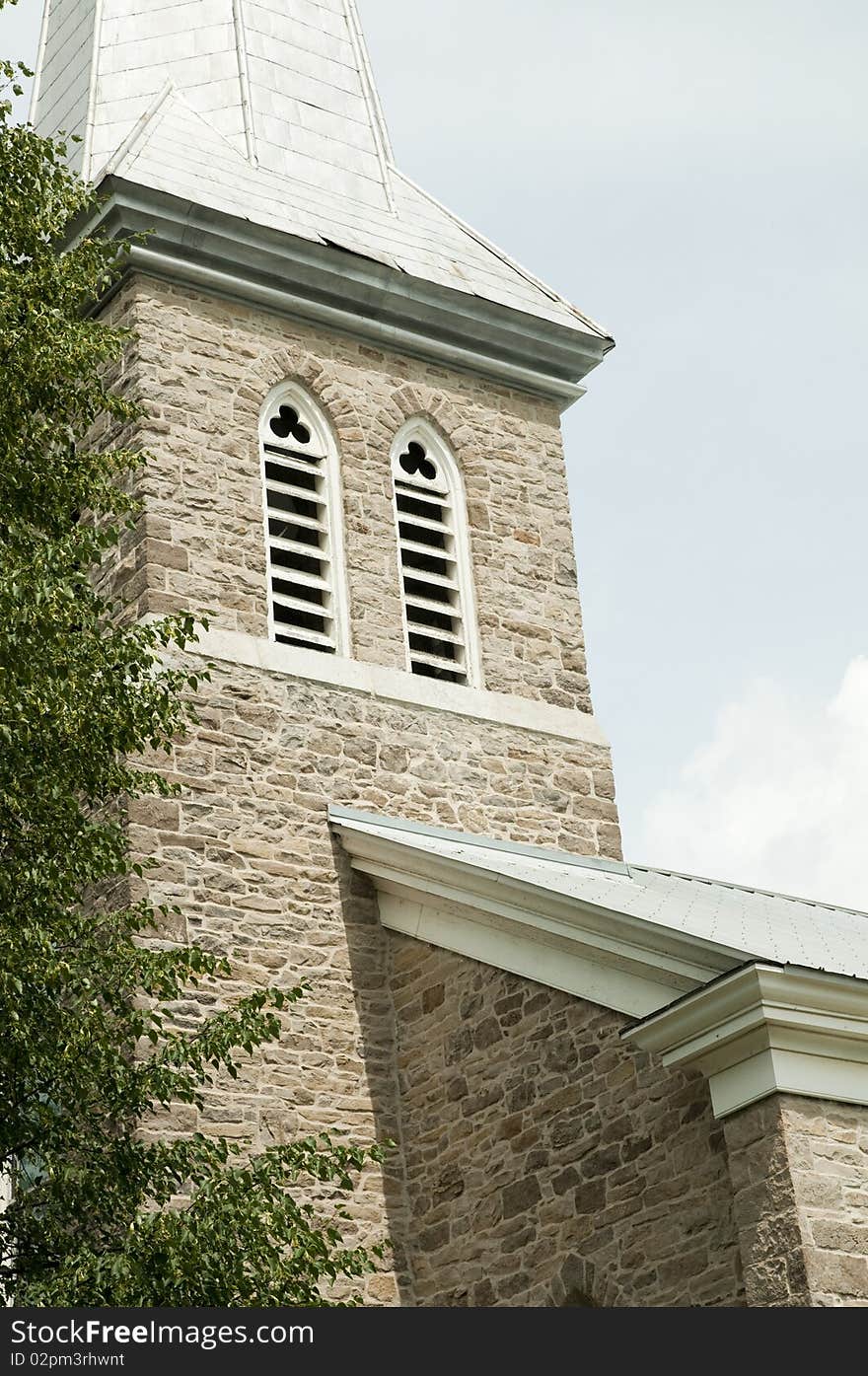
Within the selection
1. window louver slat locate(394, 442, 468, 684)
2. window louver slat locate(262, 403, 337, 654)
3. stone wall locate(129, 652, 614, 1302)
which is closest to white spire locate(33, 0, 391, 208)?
window louver slat locate(262, 403, 337, 654)

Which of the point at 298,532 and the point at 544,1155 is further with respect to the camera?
the point at 298,532

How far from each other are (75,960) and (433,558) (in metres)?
7.90

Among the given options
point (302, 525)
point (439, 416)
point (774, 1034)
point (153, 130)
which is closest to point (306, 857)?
point (302, 525)

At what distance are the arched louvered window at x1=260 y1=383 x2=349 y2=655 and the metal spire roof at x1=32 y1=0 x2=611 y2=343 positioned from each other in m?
1.60

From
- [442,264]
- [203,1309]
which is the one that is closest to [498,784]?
[442,264]

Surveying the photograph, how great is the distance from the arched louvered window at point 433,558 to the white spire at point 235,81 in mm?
2984

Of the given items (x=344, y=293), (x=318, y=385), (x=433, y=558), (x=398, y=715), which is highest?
(x=344, y=293)

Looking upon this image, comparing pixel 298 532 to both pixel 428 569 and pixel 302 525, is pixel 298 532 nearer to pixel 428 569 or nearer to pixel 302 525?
pixel 302 525

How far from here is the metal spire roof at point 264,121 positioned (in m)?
18.0

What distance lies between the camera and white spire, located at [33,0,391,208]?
18875mm

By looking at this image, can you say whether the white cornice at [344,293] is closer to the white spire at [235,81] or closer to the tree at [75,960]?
the white spire at [235,81]

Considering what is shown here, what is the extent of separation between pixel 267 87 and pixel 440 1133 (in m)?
10.5

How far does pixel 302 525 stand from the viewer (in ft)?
54.3

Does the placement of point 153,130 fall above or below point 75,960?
above
